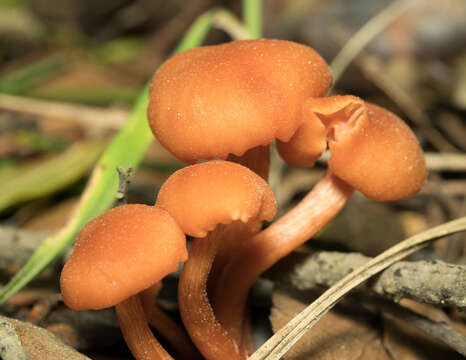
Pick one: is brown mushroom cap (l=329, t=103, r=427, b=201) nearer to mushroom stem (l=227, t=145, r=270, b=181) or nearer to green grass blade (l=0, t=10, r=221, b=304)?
mushroom stem (l=227, t=145, r=270, b=181)

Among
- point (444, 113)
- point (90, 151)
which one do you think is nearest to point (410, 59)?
point (444, 113)

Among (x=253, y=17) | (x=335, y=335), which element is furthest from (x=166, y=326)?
(x=253, y=17)

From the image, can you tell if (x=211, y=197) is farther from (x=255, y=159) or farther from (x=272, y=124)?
(x=255, y=159)

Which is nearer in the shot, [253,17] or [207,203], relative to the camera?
[207,203]

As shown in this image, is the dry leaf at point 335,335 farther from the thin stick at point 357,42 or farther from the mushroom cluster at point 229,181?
the thin stick at point 357,42

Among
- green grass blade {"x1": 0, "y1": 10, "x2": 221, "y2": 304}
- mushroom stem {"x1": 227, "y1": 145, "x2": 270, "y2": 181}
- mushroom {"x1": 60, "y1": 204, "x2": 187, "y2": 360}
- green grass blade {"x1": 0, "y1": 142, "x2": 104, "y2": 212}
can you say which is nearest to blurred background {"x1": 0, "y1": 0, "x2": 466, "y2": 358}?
green grass blade {"x1": 0, "y1": 142, "x2": 104, "y2": 212}

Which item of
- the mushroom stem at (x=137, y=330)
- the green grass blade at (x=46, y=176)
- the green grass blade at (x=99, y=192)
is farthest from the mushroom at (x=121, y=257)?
the green grass blade at (x=46, y=176)
